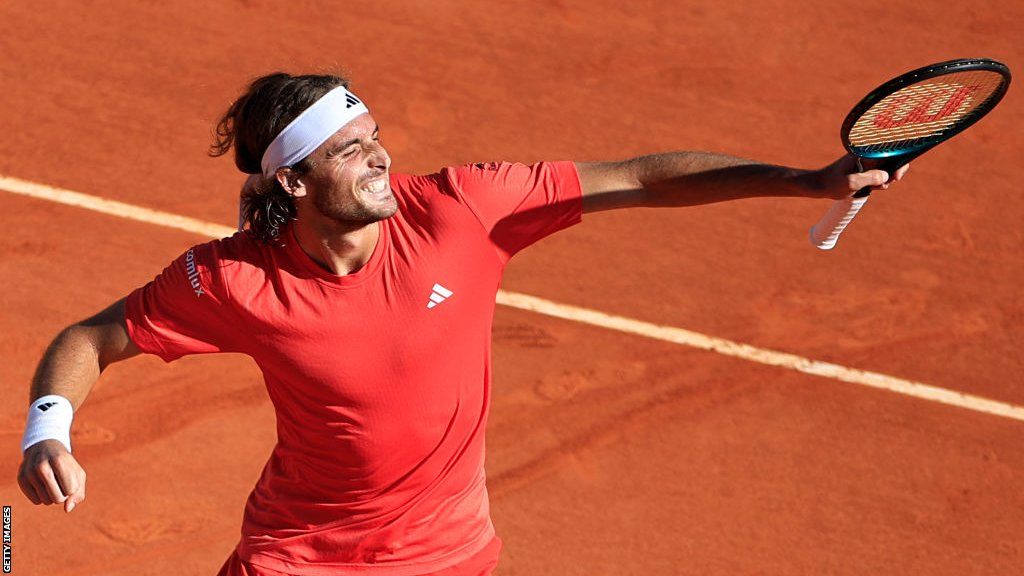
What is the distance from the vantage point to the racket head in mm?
4160

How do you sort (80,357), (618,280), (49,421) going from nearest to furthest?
(49,421) → (80,357) → (618,280)

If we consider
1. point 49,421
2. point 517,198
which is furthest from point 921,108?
point 49,421

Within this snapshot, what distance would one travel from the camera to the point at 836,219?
14.1ft

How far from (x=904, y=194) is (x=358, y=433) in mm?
5474

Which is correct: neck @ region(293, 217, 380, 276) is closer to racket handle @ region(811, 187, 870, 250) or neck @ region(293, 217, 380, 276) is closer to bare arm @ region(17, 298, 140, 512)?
bare arm @ region(17, 298, 140, 512)

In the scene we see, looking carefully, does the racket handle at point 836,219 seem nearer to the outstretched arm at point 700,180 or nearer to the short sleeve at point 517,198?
the outstretched arm at point 700,180

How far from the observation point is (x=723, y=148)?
8859 mm

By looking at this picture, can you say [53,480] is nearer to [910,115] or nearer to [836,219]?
[836,219]

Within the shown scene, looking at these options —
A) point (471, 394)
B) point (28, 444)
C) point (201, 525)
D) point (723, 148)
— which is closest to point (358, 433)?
point (471, 394)

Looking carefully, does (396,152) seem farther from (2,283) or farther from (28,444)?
(28,444)

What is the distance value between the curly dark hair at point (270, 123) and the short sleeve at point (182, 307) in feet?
0.63

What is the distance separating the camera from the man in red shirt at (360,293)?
4.11 meters

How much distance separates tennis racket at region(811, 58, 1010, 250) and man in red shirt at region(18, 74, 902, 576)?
0.48 ft

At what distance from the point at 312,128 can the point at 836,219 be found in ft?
5.72
